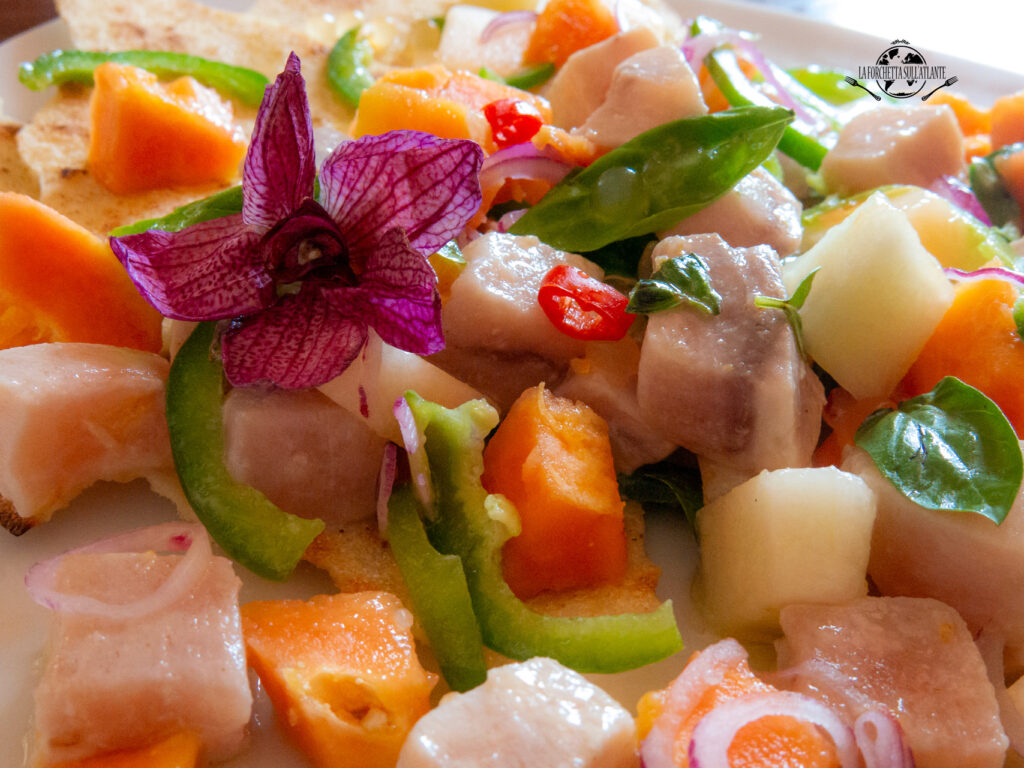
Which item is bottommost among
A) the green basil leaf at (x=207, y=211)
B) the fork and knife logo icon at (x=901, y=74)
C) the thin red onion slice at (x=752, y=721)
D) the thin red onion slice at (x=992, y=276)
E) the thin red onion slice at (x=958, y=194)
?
the thin red onion slice at (x=752, y=721)

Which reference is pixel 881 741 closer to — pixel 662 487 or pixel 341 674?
pixel 662 487

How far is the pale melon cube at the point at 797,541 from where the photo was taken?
1885mm

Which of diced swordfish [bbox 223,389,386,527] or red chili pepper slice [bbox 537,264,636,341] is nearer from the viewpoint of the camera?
diced swordfish [bbox 223,389,386,527]

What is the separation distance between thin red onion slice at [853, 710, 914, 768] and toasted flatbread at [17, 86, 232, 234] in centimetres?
252

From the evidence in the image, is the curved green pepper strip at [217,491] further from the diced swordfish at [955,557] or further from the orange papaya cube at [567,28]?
the orange papaya cube at [567,28]

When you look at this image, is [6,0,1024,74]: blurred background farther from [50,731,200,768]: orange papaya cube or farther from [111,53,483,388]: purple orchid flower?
[50,731,200,768]: orange papaya cube

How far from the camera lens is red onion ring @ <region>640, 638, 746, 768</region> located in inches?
63.8

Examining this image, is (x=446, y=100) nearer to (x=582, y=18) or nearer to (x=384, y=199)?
(x=384, y=199)

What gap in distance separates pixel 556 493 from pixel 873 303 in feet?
2.95

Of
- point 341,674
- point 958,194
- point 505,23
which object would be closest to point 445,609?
point 341,674

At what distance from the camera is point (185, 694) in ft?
5.31

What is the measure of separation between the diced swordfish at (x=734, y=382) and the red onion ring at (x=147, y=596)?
1.06 metres

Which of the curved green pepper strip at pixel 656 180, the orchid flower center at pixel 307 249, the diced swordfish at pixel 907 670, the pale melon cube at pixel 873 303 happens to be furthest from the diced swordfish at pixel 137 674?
the pale melon cube at pixel 873 303

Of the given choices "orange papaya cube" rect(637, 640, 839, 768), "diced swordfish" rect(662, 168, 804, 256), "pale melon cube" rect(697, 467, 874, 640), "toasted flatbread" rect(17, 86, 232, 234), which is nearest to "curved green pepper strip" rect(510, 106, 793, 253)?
"diced swordfish" rect(662, 168, 804, 256)
